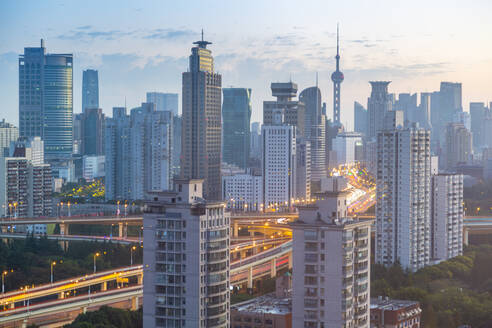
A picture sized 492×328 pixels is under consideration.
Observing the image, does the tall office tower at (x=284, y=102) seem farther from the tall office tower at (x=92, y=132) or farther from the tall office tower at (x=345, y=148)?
the tall office tower at (x=92, y=132)

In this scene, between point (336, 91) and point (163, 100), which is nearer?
point (163, 100)

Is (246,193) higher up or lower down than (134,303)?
higher up

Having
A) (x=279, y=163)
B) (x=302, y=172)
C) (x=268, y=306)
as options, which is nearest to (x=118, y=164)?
(x=279, y=163)

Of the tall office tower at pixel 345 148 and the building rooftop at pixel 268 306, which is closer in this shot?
the building rooftop at pixel 268 306

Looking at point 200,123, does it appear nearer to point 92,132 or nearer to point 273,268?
point 273,268

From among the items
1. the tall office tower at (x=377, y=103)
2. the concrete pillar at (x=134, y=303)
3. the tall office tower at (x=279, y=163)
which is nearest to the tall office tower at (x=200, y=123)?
the tall office tower at (x=279, y=163)

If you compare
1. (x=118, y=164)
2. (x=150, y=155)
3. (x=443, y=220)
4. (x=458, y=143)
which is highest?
(x=458, y=143)

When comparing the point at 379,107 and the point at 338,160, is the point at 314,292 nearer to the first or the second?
the point at 338,160
